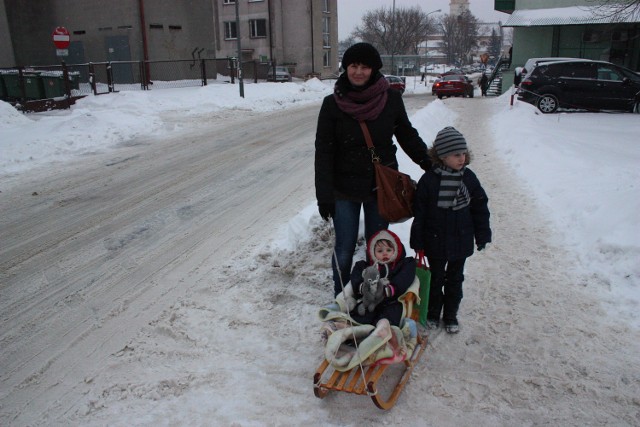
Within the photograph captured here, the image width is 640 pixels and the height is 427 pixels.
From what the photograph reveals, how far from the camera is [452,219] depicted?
11.4 feet

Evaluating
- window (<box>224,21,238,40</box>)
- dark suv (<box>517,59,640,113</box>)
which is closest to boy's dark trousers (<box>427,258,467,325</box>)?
dark suv (<box>517,59,640,113</box>)

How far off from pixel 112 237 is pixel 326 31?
4694 cm

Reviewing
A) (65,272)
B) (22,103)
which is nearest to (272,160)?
(65,272)

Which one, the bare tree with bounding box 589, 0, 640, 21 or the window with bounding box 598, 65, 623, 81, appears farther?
the window with bounding box 598, 65, 623, 81

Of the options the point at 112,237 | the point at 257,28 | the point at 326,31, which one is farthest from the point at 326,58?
the point at 112,237

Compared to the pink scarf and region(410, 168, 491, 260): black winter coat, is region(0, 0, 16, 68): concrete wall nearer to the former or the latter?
the pink scarf

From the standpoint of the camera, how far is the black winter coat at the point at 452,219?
3471 millimetres

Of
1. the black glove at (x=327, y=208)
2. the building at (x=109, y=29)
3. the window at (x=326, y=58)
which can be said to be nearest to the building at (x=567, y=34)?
the building at (x=109, y=29)

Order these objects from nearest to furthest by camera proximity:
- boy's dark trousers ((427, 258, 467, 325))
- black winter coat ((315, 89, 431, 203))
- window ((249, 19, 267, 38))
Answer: black winter coat ((315, 89, 431, 203)) < boy's dark trousers ((427, 258, 467, 325)) < window ((249, 19, 267, 38))

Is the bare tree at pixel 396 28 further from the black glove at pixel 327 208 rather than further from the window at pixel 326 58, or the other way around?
the black glove at pixel 327 208

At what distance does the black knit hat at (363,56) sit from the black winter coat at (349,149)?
27 centimetres

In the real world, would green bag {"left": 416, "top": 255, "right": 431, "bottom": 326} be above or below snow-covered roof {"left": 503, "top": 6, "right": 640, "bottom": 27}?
below

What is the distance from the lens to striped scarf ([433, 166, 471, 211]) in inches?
135

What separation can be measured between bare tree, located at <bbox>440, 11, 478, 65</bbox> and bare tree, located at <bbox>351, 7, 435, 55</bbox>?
14.1m
